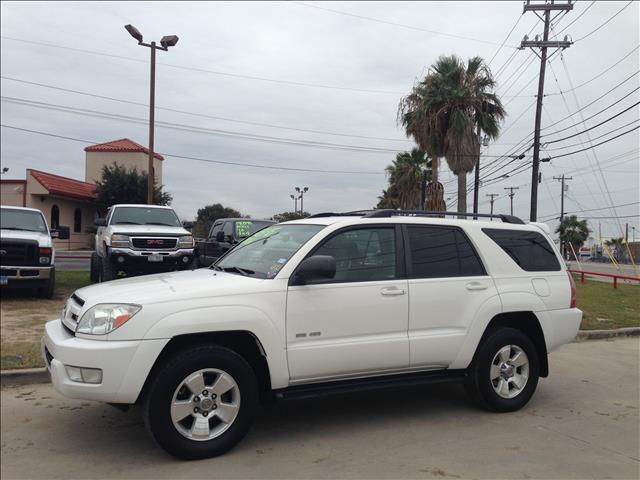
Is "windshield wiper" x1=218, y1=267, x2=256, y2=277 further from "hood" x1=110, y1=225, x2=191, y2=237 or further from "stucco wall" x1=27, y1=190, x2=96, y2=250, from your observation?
"stucco wall" x1=27, y1=190, x2=96, y2=250

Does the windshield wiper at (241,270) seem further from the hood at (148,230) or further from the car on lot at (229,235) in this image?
the car on lot at (229,235)

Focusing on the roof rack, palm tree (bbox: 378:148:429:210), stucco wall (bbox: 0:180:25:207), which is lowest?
the roof rack

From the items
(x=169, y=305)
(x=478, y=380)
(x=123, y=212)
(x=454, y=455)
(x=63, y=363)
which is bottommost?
(x=454, y=455)

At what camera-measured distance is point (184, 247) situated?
39.8ft

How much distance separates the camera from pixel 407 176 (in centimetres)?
3881

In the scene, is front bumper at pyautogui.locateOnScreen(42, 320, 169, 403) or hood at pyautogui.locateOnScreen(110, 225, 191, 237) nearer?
front bumper at pyautogui.locateOnScreen(42, 320, 169, 403)

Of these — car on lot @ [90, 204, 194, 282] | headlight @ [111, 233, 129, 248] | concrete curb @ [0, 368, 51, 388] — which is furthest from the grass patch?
headlight @ [111, 233, 129, 248]

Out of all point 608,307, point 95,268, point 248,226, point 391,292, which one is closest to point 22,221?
point 95,268

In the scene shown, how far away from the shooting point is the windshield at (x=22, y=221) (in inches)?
427

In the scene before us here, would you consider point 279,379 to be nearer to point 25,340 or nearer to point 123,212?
point 25,340

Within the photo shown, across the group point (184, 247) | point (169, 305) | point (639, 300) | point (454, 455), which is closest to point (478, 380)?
point (454, 455)

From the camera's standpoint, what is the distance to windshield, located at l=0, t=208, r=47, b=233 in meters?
10.8

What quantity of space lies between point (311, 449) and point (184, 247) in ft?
27.4

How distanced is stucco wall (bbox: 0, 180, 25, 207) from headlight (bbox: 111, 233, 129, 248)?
2235 cm
